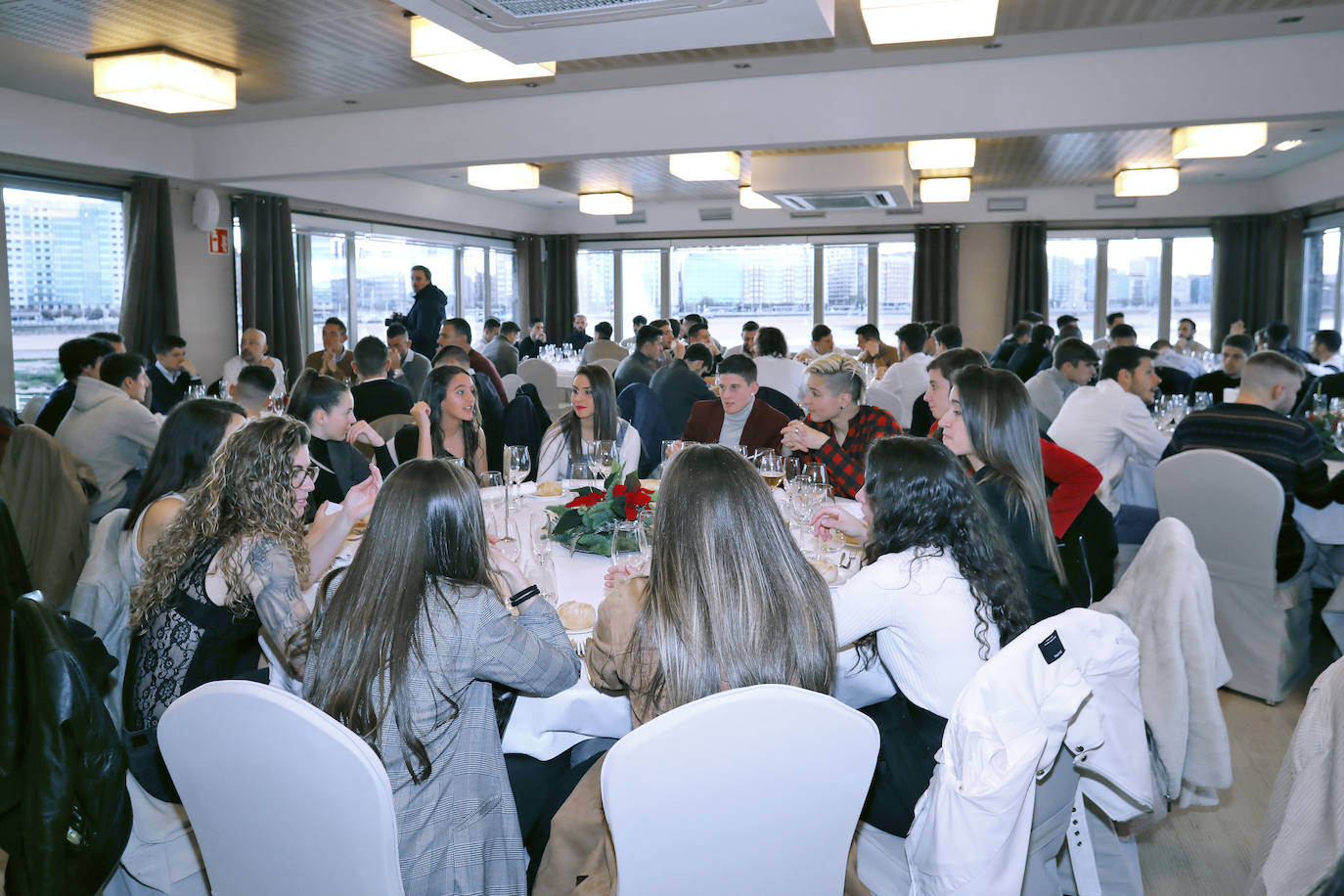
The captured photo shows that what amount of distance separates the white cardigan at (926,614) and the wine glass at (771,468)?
51.6 inches

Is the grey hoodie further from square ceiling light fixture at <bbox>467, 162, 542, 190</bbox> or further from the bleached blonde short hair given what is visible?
square ceiling light fixture at <bbox>467, 162, 542, 190</bbox>

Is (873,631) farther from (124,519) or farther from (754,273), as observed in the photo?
(754,273)

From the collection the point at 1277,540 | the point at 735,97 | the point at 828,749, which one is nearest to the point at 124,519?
the point at 828,749

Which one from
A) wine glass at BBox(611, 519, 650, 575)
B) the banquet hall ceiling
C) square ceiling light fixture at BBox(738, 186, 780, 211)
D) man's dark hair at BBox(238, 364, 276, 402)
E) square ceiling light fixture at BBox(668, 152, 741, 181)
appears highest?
the banquet hall ceiling

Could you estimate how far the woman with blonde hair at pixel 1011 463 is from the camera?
103 inches

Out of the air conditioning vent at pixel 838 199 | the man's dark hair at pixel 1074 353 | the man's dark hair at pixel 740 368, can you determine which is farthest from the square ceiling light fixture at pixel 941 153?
the man's dark hair at pixel 740 368

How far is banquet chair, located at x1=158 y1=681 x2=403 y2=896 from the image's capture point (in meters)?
1.40

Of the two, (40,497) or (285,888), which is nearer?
(285,888)

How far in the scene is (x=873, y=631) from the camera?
7.14ft

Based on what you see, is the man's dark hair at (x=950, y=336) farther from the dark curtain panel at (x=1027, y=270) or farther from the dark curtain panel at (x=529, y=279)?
the dark curtain panel at (x=529, y=279)

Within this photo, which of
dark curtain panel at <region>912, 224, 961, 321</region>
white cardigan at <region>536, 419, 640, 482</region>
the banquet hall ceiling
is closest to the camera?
white cardigan at <region>536, 419, 640, 482</region>

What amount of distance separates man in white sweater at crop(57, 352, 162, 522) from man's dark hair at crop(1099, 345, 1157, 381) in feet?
15.9

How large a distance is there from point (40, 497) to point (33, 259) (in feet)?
16.8

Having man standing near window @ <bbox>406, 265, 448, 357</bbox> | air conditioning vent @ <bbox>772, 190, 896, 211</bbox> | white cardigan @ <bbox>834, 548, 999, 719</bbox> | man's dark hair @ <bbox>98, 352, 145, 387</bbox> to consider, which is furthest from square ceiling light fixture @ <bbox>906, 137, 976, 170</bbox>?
white cardigan @ <bbox>834, 548, 999, 719</bbox>
